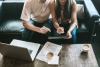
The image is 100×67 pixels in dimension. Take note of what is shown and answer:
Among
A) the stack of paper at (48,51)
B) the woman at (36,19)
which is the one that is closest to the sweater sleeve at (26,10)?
the woman at (36,19)

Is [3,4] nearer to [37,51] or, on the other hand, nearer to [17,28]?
[17,28]

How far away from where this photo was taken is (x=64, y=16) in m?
2.26

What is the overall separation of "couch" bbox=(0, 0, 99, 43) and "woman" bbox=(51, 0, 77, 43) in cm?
19

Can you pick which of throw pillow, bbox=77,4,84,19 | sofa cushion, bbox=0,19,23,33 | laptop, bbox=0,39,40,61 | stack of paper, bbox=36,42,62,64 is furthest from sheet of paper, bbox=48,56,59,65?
throw pillow, bbox=77,4,84,19

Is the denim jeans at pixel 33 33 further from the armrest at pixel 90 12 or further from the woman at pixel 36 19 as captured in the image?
the armrest at pixel 90 12

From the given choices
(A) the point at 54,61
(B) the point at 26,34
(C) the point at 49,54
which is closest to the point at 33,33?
(B) the point at 26,34

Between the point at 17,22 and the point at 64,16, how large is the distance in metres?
0.76

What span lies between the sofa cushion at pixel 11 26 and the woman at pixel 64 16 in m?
0.55

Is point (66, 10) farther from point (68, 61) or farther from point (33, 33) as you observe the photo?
point (68, 61)

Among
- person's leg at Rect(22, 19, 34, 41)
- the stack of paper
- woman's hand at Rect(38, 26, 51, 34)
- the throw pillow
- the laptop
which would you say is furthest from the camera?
the throw pillow

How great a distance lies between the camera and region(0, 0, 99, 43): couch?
2396 millimetres

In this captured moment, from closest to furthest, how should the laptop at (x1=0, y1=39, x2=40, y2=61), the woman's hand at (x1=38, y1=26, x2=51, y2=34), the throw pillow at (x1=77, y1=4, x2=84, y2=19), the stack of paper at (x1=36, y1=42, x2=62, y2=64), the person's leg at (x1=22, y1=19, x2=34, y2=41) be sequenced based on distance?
the laptop at (x1=0, y1=39, x2=40, y2=61) < the stack of paper at (x1=36, y1=42, x2=62, y2=64) < the woman's hand at (x1=38, y1=26, x2=51, y2=34) < the person's leg at (x1=22, y1=19, x2=34, y2=41) < the throw pillow at (x1=77, y1=4, x2=84, y2=19)

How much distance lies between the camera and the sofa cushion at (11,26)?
2.42 metres

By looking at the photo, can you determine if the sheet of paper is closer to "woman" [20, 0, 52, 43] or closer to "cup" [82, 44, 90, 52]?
"cup" [82, 44, 90, 52]
